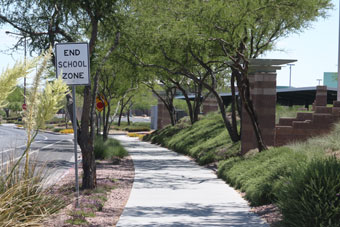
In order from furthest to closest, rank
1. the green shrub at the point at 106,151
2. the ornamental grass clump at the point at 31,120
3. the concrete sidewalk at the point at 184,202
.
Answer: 1. the green shrub at the point at 106,151
2. the concrete sidewalk at the point at 184,202
3. the ornamental grass clump at the point at 31,120

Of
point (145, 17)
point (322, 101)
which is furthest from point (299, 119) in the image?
point (322, 101)

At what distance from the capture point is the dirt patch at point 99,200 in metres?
8.45

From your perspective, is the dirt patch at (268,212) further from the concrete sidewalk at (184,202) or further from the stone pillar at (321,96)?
the stone pillar at (321,96)

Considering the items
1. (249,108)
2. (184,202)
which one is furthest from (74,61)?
(249,108)

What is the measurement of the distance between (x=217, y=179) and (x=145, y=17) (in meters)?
6.67

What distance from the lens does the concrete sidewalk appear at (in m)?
9.80

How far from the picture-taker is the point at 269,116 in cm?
1917

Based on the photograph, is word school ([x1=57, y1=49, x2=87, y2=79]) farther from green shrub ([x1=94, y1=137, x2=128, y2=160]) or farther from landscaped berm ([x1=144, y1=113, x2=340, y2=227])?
green shrub ([x1=94, y1=137, x2=128, y2=160])

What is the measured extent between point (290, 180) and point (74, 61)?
492 cm

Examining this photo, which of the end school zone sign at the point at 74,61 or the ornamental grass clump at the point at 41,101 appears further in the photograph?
the end school zone sign at the point at 74,61

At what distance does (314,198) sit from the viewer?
7.90 m

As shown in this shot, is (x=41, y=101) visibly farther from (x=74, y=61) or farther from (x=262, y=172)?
(x=262, y=172)

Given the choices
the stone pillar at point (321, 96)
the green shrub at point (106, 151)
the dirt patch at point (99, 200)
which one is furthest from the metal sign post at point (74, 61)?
the stone pillar at point (321, 96)

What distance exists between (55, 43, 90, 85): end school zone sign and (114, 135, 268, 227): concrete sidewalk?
2905mm
